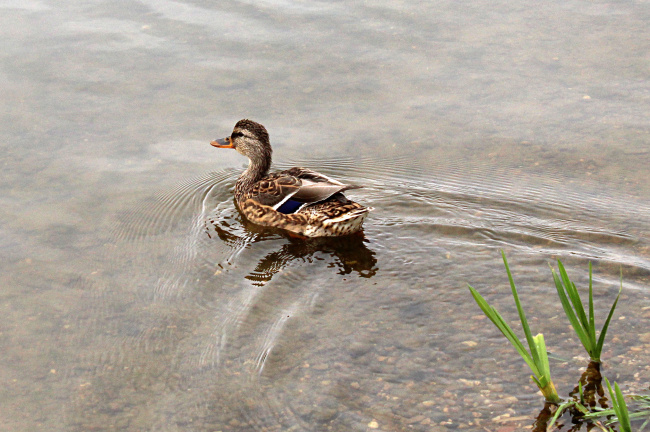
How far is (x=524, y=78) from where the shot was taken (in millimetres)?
9188

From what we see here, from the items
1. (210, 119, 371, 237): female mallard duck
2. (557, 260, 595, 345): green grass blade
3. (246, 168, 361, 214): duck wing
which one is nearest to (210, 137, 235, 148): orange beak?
(210, 119, 371, 237): female mallard duck

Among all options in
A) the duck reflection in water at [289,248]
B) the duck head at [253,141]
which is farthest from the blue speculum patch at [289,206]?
the duck head at [253,141]

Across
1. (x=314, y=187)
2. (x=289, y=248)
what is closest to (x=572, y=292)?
(x=289, y=248)

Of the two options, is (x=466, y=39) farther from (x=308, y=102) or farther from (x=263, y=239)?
(x=263, y=239)

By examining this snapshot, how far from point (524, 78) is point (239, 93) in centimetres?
385

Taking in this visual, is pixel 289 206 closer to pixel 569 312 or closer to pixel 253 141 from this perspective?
pixel 253 141

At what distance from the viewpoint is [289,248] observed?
22.5ft

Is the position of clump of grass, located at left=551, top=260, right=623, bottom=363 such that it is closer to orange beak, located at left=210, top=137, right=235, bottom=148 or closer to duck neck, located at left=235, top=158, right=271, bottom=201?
duck neck, located at left=235, top=158, right=271, bottom=201

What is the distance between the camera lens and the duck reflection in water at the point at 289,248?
20.6ft

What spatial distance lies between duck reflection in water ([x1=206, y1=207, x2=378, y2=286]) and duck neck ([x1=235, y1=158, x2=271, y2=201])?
0.45 meters

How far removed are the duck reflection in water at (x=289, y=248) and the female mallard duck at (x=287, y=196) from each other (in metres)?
0.09

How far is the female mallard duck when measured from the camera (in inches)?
269

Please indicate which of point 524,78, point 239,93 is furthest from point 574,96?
point 239,93

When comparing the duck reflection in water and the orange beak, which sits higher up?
the orange beak
